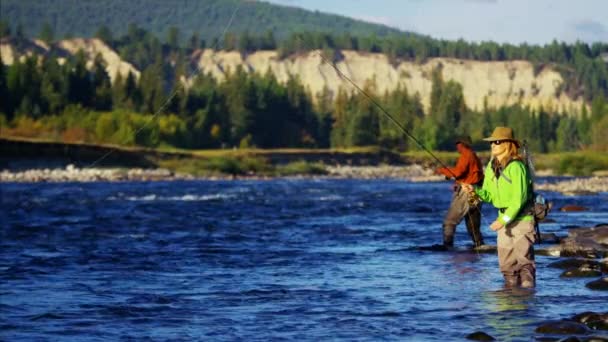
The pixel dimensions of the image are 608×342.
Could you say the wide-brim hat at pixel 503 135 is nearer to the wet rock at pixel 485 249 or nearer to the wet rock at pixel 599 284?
the wet rock at pixel 599 284

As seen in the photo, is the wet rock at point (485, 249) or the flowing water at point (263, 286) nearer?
the flowing water at point (263, 286)

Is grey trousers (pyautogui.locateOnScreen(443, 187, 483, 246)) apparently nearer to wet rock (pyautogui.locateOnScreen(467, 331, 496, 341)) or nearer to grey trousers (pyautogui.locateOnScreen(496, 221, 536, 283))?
grey trousers (pyautogui.locateOnScreen(496, 221, 536, 283))

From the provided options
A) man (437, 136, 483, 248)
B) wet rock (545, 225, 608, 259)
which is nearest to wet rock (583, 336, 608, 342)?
man (437, 136, 483, 248)

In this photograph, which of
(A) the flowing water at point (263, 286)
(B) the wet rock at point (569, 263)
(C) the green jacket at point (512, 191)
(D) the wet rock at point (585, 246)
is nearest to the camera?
(A) the flowing water at point (263, 286)

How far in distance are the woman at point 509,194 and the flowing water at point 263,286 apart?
2.05ft

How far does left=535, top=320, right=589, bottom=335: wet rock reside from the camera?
33.7ft

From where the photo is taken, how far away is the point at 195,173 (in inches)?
3563

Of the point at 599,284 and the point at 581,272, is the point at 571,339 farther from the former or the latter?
the point at 581,272

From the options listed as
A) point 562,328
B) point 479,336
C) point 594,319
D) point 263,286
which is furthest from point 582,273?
point 479,336

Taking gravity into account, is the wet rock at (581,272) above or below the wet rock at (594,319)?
below

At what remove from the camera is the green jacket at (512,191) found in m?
11.6

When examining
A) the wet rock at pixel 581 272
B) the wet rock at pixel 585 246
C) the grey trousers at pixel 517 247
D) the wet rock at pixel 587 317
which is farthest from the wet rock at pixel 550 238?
the wet rock at pixel 587 317

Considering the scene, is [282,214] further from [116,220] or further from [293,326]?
[293,326]

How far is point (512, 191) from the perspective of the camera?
11641 millimetres
